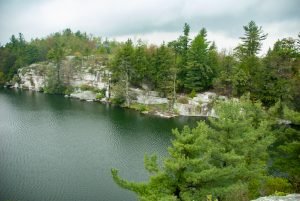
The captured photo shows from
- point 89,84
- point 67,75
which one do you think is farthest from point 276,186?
point 67,75

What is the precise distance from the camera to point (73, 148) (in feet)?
101

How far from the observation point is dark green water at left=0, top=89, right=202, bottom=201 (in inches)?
864

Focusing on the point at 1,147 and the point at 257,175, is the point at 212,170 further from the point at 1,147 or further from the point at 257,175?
the point at 1,147

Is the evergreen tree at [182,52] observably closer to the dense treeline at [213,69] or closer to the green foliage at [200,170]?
the dense treeline at [213,69]

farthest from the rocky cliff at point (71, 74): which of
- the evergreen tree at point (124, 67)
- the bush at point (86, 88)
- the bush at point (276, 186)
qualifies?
the bush at point (276, 186)

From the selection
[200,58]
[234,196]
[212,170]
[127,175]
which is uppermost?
[200,58]

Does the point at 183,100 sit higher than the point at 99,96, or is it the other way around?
the point at 99,96

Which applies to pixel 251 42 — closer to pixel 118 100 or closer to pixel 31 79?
pixel 118 100

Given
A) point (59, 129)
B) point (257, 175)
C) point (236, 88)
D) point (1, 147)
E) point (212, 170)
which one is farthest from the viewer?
point (236, 88)

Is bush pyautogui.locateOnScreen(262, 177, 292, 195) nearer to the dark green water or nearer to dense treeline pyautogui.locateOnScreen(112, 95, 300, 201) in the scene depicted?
dense treeline pyautogui.locateOnScreen(112, 95, 300, 201)

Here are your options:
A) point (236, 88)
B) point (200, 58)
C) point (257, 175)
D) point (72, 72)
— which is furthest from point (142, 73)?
point (257, 175)

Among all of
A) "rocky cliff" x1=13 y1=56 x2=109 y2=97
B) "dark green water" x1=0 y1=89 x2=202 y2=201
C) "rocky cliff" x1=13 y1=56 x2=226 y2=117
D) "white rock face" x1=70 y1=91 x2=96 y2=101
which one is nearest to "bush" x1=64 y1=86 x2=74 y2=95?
"rocky cliff" x1=13 y1=56 x2=226 y2=117

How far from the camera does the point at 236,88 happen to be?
4712cm

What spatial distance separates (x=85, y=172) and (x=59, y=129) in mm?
15065
